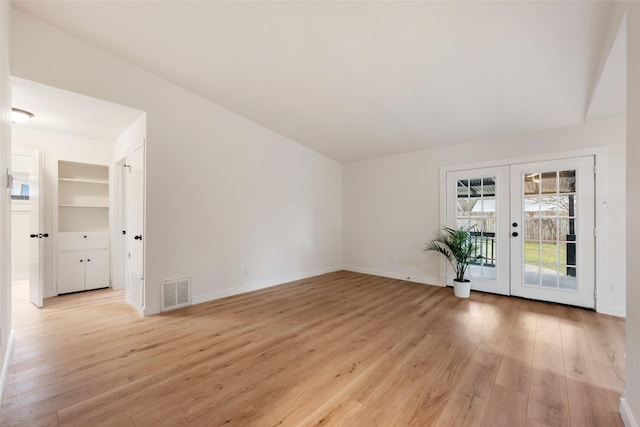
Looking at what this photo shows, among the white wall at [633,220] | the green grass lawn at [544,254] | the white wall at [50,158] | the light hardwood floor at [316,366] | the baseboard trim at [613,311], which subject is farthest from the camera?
the white wall at [50,158]

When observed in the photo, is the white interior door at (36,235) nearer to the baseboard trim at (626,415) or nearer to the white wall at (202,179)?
the white wall at (202,179)

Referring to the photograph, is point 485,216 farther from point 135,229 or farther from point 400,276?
point 135,229

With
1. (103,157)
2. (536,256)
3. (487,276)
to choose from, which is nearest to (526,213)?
(536,256)

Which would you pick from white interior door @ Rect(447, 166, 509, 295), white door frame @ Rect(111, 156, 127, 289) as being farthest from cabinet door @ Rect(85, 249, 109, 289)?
white interior door @ Rect(447, 166, 509, 295)

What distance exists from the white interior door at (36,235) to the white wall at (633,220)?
5.47 metres

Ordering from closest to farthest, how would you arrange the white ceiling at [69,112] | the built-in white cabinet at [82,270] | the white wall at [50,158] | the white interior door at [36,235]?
1. the white ceiling at [69,112]
2. the white interior door at [36,235]
3. the white wall at [50,158]
4. the built-in white cabinet at [82,270]

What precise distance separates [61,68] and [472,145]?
5.22 meters

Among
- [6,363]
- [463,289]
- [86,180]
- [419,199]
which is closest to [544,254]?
[463,289]

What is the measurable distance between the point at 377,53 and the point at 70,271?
204 inches

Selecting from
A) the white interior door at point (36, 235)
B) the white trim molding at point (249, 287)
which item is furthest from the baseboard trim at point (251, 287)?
the white interior door at point (36, 235)

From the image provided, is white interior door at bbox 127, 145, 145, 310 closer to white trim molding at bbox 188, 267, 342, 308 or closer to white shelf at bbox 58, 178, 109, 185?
white trim molding at bbox 188, 267, 342, 308

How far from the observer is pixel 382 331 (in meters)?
2.72

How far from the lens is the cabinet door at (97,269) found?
420cm

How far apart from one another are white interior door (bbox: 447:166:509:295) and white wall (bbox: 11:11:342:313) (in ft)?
8.50
